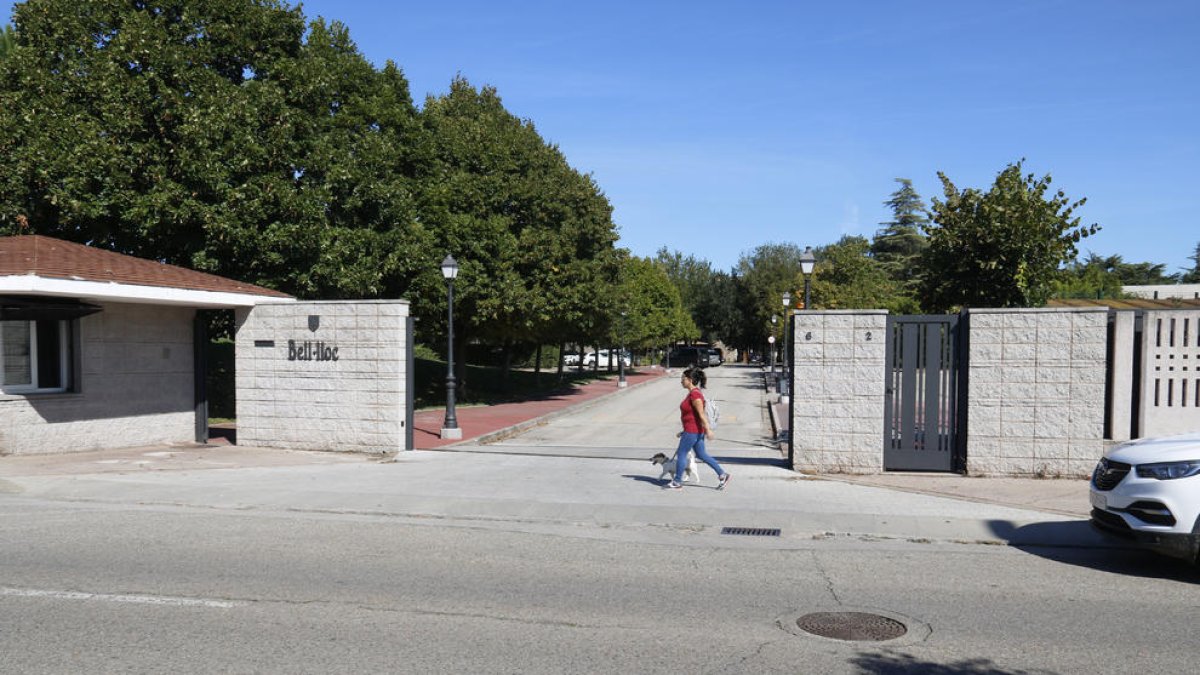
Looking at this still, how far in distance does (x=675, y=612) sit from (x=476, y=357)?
57.3 m

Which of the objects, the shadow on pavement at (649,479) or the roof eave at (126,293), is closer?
the shadow on pavement at (649,479)

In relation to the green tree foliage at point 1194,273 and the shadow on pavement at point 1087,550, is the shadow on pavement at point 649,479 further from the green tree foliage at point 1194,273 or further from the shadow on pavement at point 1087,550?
the green tree foliage at point 1194,273

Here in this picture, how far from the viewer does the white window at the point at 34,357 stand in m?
14.5

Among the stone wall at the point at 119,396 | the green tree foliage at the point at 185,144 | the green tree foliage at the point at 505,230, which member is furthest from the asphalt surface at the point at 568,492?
the green tree foliage at the point at 505,230

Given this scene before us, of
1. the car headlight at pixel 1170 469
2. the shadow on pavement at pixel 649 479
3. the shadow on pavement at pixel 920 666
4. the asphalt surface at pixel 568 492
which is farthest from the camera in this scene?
the shadow on pavement at pixel 649 479

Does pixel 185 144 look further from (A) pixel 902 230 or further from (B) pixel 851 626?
(A) pixel 902 230

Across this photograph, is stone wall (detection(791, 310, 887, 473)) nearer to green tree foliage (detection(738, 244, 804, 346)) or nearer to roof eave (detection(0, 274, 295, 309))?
roof eave (detection(0, 274, 295, 309))

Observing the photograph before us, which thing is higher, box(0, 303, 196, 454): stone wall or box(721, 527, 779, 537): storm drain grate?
box(0, 303, 196, 454): stone wall

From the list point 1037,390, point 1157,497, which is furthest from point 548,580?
point 1037,390

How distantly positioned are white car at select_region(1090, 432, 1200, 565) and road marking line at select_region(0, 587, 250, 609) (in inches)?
288

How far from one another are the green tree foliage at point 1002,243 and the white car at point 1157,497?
13238 millimetres

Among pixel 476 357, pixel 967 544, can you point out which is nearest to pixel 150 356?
pixel 967 544

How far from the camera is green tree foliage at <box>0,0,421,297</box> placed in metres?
19.2

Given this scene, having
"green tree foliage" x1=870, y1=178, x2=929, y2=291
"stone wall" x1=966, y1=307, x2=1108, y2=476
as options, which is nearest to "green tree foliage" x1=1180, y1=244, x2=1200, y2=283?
"green tree foliage" x1=870, y1=178, x2=929, y2=291
